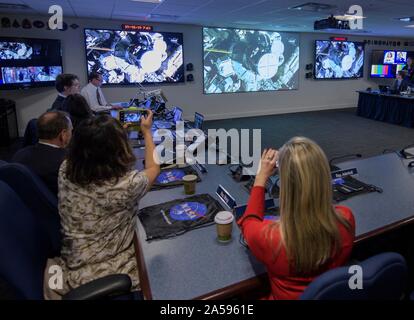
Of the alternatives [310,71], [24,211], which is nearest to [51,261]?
[24,211]

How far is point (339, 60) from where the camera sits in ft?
30.8

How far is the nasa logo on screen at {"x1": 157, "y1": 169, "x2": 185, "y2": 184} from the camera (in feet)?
6.56

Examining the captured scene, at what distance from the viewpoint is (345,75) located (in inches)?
377

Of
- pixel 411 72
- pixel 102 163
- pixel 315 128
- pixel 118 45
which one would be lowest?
pixel 315 128

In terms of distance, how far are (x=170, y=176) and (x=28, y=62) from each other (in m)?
5.06

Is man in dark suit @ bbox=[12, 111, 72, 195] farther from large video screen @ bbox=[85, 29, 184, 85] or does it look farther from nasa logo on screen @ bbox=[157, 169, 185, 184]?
large video screen @ bbox=[85, 29, 184, 85]

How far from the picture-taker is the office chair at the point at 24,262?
1.05m

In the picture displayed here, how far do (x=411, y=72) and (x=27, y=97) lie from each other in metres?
9.43

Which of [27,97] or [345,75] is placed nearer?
[27,97]

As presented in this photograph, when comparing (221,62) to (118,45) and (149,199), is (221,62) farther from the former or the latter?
(149,199)

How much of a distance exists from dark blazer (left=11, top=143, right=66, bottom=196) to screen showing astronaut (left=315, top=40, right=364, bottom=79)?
28.5ft

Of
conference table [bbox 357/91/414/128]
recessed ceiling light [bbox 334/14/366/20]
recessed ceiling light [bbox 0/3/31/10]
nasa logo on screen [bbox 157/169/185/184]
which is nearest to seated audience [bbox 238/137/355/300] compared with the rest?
nasa logo on screen [bbox 157/169/185/184]

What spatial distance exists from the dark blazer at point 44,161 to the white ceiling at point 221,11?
3576 mm
